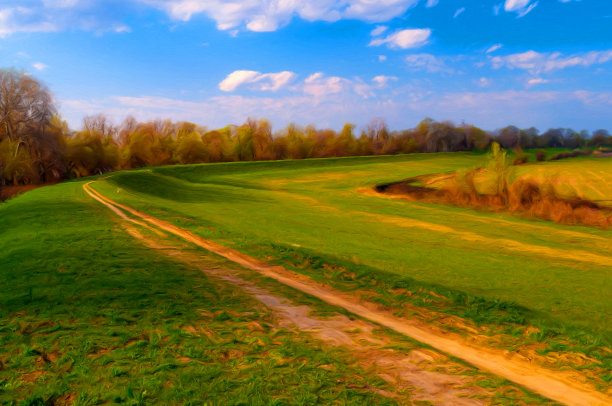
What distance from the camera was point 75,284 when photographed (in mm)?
7227

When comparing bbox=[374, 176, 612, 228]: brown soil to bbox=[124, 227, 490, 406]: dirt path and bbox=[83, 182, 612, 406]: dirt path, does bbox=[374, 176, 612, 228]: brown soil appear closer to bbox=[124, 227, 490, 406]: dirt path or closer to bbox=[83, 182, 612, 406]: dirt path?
bbox=[83, 182, 612, 406]: dirt path

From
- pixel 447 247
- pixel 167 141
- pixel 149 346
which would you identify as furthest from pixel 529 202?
pixel 167 141

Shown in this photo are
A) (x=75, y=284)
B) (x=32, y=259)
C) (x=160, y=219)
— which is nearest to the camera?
(x=75, y=284)

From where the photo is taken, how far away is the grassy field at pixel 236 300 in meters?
4.15

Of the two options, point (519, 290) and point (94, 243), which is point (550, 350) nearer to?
point (519, 290)

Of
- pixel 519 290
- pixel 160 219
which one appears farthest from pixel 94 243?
pixel 519 290

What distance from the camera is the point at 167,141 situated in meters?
75.5

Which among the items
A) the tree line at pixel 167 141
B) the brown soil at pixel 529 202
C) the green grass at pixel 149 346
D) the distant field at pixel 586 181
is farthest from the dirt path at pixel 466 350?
the tree line at pixel 167 141

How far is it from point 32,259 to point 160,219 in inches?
263

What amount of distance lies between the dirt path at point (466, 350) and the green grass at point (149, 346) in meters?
1.38

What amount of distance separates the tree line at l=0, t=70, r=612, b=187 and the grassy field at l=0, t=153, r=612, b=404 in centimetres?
3547

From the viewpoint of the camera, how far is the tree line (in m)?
44.2

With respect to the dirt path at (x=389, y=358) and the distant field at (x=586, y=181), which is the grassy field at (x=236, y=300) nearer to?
the dirt path at (x=389, y=358)

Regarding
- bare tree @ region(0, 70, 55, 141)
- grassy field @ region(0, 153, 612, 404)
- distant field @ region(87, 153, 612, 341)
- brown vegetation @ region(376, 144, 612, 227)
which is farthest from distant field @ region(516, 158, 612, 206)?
bare tree @ region(0, 70, 55, 141)
